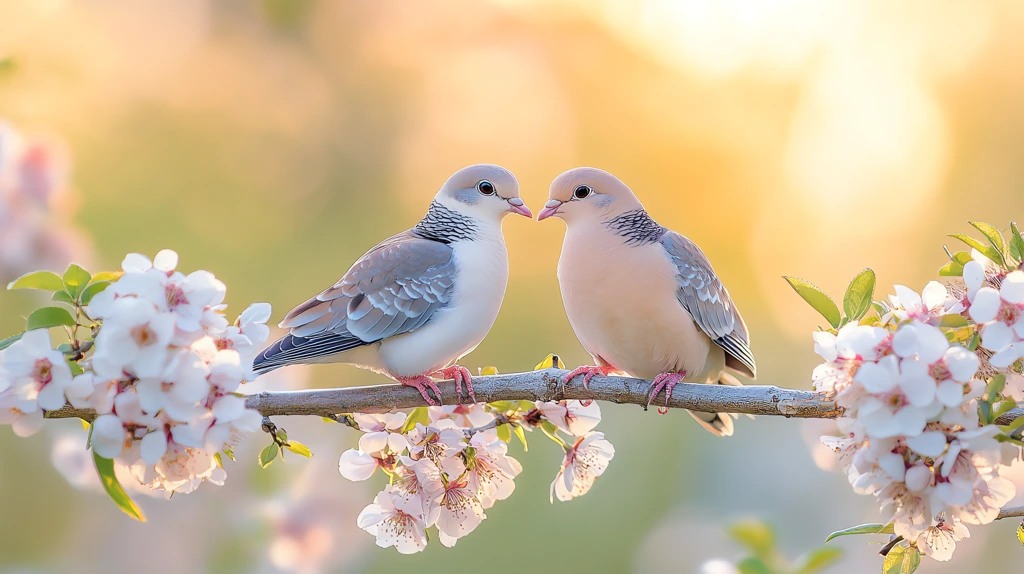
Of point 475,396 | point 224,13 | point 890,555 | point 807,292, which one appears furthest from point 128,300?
point 224,13

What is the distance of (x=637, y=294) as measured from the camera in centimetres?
248

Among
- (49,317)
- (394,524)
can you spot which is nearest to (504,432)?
(394,524)

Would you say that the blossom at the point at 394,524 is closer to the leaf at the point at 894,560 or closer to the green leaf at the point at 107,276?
the green leaf at the point at 107,276

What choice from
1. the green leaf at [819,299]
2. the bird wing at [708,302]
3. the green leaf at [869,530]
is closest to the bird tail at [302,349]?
the bird wing at [708,302]

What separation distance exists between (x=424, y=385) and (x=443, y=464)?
282 mm

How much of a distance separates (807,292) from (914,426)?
0.38 metres

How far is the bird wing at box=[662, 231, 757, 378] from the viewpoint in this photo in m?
2.62

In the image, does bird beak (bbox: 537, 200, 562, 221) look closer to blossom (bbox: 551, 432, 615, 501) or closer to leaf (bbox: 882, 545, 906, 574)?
blossom (bbox: 551, 432, 615, 501)

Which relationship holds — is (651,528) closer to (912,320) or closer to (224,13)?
(912,320)

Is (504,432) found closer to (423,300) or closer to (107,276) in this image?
(423,300)

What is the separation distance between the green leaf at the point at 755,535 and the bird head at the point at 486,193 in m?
1.54

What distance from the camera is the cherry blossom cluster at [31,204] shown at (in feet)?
11.1

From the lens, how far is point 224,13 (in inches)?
322

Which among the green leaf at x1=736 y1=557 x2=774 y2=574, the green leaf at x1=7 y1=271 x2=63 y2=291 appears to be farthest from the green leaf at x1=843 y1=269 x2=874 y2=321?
the green leaf at x1=7 y1=271 x2=63 y2=291
